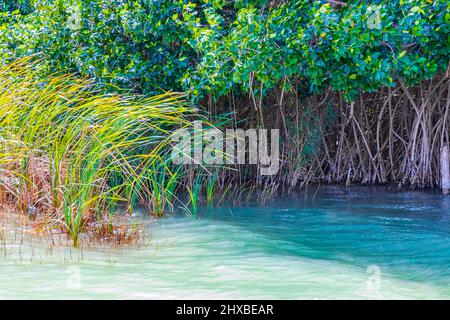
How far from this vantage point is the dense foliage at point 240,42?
5723 millimetres

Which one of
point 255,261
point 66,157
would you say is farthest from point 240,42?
point 255,261

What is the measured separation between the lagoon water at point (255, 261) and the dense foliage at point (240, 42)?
133 cm

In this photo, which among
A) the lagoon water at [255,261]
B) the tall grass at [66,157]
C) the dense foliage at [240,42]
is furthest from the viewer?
the dense foliage at [240,42]

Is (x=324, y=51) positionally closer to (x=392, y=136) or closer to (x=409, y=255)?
(x=409, y=255)

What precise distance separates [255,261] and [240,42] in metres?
2.41

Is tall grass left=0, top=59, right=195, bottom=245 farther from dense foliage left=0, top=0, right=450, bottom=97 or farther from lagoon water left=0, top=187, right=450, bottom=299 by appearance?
dense foliage left=0, top=0, right=450, bottom=97

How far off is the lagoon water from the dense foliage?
1.33 meters

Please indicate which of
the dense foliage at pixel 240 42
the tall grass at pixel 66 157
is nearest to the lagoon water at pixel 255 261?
the tall grass at pixel 66 157

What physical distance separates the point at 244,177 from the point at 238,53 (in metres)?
2.84

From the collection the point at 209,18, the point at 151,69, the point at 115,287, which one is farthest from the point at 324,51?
the point at 115,287

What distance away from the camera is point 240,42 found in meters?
6.36

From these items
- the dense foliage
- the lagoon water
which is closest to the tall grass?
the lagoon water

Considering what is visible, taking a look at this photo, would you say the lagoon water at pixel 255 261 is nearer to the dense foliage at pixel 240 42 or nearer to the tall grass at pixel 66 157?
the tall grass at pixel 66 157
